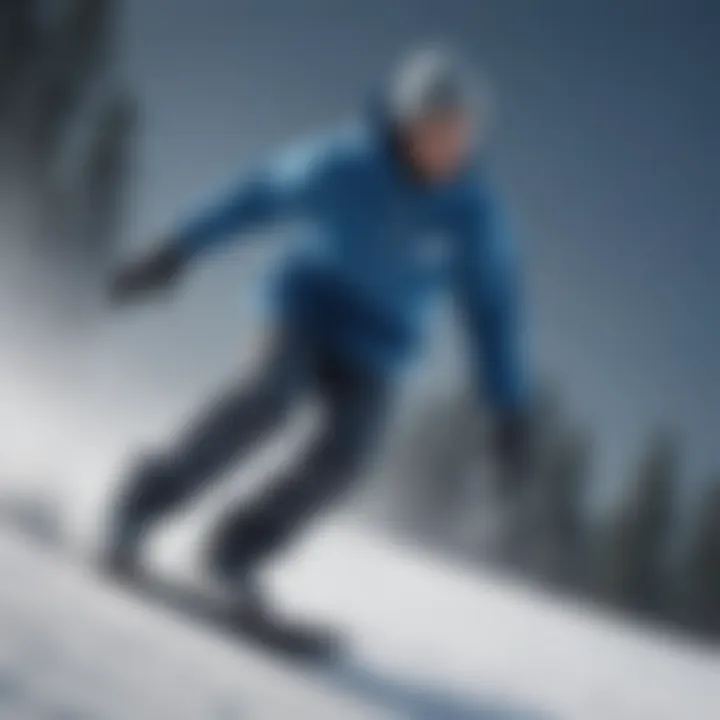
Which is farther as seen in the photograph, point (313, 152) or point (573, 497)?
point (573, 497)

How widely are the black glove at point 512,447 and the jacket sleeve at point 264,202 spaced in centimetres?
27

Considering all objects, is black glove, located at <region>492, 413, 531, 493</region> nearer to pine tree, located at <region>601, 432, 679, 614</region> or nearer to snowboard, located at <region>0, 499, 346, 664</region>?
snowboard, located at <region>0, 499, 346, 664</region>

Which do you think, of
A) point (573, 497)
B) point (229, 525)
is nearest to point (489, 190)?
point (229, 525)

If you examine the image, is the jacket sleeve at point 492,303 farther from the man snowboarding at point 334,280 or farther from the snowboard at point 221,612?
the snowboard at point 221,612

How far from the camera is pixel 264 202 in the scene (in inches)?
37.0

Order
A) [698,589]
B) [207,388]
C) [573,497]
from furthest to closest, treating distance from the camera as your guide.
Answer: [573,497] → [698,589] → [207,388]

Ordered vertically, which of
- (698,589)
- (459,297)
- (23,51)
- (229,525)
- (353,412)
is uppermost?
(23,51)

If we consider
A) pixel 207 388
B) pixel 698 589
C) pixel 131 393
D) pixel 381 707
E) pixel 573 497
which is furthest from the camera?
pixel 573 497

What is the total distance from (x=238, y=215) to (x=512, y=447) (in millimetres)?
339

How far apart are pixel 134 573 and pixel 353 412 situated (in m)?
0.24

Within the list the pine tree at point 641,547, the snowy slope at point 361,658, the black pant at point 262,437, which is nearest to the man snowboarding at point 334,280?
the black pant at point 262,437

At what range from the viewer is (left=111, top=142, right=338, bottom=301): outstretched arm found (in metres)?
0.93

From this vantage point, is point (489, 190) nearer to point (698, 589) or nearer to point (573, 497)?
point (698, 589)

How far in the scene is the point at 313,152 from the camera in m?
0.97
